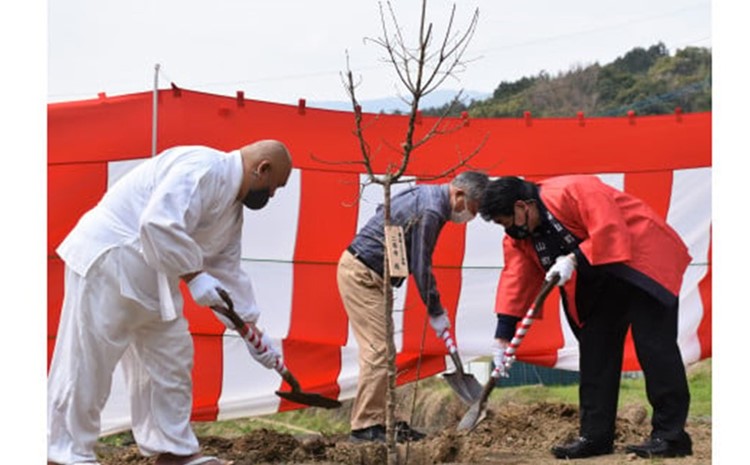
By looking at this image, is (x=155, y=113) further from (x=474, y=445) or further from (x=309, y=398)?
(x=474, y=445)

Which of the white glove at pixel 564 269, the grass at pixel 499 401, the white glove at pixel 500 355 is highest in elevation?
the white glove at pixel 564 269

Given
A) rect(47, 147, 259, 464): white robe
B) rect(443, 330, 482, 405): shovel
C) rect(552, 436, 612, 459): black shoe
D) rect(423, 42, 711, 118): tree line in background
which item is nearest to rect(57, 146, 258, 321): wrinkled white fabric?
rect(47, 147, 259, 464): white robe

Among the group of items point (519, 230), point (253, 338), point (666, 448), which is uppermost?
point (519, 230)

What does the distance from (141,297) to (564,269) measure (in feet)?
5.41

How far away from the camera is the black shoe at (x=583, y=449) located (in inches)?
173

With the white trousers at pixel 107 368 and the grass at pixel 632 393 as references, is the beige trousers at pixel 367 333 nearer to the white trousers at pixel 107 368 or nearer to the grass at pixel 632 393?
the white trousers at pixel 107 368

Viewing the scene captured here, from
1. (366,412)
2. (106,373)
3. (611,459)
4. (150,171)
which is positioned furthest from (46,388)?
(611,459)

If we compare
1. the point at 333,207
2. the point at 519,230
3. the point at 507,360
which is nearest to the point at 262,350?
the point at 507,360

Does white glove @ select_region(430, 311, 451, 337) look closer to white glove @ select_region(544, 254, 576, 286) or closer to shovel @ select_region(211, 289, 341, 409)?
shovel @ select_region(211, 289, 341, 409)

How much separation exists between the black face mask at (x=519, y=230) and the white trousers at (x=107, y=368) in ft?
4.52

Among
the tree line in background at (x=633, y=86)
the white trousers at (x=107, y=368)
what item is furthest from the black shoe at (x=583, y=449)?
the tree line in background at (x=633, y=86)

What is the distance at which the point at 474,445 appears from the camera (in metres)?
4.77

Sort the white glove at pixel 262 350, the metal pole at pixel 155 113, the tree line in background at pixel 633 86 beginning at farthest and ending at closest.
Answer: the tree line in background at pixel 633 86, the metal pole at pixel 155 113, the white glove at pixel 262 350

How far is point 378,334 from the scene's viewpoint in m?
4.73
